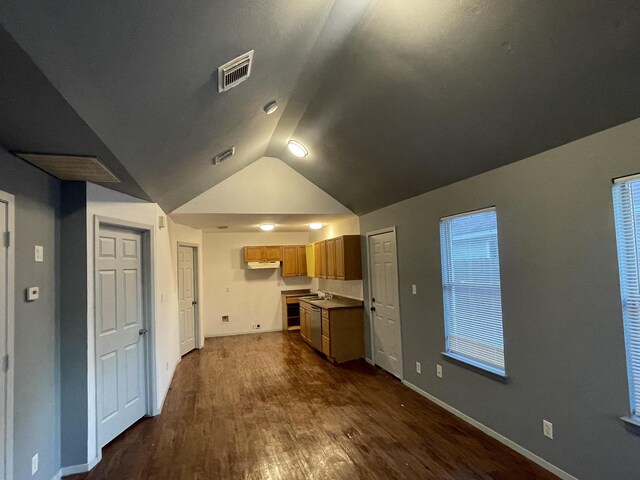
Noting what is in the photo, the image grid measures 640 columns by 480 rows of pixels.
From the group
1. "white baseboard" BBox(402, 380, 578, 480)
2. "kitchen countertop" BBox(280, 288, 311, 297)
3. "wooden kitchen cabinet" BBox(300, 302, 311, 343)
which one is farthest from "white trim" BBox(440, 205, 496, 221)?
"kitchen countertop" BBox(280, 288, 311, 297)

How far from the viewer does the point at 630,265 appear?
2121 millimetres

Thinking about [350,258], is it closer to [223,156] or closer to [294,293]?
[223,156]

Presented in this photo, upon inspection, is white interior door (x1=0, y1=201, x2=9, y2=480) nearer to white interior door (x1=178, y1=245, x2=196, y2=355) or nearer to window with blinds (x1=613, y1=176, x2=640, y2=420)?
window with blinds (x1=613, y1=176, x2=640, y2=420)

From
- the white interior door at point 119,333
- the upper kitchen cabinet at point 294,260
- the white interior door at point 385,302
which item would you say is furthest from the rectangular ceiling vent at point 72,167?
the upper kitchen cabinet at point 294,260

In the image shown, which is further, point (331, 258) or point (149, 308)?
point (331, 258)

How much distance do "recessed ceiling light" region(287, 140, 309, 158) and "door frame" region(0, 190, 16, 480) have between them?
2.94 m

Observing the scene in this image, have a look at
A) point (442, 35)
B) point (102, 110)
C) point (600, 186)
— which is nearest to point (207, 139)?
point (102, 110)

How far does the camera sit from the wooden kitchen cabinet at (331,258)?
6211 mm

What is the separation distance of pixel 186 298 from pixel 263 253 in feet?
6.96

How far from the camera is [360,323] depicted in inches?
227

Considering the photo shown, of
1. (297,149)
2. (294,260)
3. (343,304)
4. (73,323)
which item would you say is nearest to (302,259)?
(294,260)

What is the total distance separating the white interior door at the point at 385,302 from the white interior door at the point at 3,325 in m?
3.83

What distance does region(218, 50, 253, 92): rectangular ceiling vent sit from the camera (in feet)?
6.73

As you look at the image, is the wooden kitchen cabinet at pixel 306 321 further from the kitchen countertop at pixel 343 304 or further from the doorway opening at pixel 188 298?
the doorway opening at pixel 188 298
